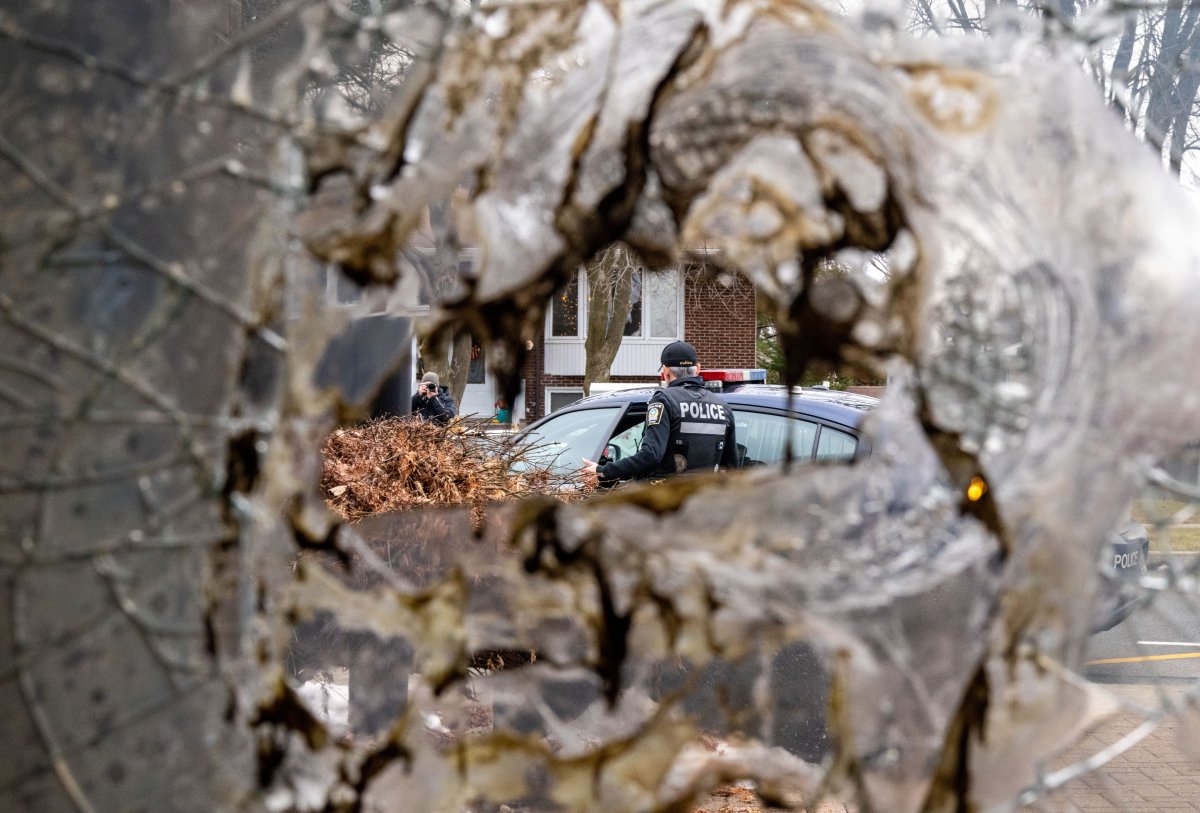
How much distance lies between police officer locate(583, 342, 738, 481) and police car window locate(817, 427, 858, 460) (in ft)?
1.76

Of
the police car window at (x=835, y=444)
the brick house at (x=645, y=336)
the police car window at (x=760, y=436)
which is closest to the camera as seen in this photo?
the police car window at (x=835, y=444)

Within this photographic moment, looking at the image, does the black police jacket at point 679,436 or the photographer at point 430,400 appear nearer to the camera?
the black police jacket at point 679,436

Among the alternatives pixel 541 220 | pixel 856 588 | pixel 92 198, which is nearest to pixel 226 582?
pixel 92 198

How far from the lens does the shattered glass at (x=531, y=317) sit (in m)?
1.33

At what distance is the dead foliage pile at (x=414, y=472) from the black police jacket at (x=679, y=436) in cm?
129

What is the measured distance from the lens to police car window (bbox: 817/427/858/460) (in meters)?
6.09

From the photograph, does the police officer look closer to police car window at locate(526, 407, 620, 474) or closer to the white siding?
police car window at locate(526, 407, 620, 474)

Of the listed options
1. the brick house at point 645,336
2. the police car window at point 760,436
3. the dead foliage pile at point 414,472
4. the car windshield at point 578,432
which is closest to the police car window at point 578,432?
the car windshield at point 578,432

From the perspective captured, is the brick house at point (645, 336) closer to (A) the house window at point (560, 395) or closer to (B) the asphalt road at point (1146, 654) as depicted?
(A) the house window at point (560, 395)

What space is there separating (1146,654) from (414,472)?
20.2ft

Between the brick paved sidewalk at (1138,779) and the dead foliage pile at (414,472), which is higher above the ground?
the dead foliage pile at (414,472)

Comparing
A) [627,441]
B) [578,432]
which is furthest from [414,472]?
[578,432]

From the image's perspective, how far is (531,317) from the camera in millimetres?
1502

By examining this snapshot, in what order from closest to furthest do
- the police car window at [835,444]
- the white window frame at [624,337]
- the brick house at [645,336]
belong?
the police car window at [835,444], the brick house at [645,336], the white window frame at [624,337]
